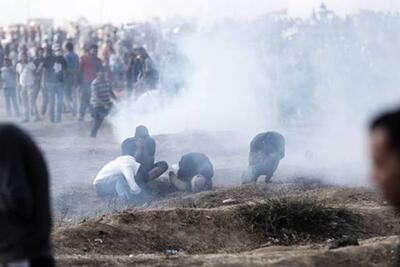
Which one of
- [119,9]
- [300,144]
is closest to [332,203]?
[300,144]

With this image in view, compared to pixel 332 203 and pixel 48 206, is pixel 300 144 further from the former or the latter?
pixel 48 206

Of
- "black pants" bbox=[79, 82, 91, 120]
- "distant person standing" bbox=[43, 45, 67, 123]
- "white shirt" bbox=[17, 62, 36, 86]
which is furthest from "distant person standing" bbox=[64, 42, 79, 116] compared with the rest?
"white shirt" bbox=[17, 62, 36, 86]

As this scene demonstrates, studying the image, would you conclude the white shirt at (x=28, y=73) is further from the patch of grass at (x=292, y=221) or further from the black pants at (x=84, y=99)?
the patch of grass at (x=292, y=221)

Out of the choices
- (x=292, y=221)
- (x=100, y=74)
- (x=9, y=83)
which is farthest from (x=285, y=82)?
(x=292, y=221)

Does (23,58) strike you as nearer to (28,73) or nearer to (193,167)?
(28,73)

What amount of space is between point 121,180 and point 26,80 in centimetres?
1064

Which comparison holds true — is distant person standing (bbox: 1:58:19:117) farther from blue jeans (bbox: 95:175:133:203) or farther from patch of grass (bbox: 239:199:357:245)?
patch of grass (bbox: 239:199:357:245)

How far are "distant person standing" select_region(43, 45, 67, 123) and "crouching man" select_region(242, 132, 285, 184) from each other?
31.0 feet

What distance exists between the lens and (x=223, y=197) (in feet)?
43.4

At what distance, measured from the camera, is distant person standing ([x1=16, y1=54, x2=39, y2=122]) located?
78.1 feet

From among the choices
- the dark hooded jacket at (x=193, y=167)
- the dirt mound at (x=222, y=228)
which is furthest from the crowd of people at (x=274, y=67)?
the dirt mound at (x=222, y=228)

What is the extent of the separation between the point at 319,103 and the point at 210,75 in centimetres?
222

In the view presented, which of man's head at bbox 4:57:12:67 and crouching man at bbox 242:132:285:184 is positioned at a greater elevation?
man's head at bbox 4:57:12:67

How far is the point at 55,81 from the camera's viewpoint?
23625 mm
